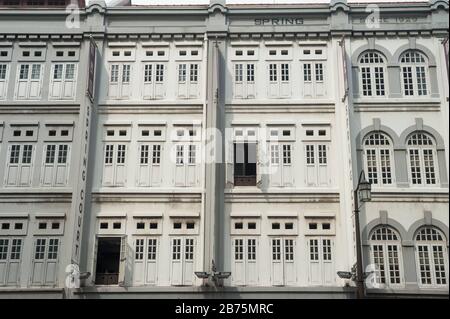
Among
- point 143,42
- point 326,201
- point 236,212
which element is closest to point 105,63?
point 143,42

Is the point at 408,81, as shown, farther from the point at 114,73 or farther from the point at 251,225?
the point at 114,73

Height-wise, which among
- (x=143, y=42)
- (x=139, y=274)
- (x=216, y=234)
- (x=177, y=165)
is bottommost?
(x=139, y=274)

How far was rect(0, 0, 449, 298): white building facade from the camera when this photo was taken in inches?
811

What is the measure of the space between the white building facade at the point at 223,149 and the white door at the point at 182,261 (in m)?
0.07

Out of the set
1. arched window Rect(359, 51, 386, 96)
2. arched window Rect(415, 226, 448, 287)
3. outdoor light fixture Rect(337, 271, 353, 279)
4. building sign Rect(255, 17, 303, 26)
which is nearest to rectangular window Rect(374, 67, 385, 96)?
arched window Rect(359, 51, 386, 96)

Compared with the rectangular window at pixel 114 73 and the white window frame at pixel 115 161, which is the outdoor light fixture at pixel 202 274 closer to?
the white window frame at pixel 115 161

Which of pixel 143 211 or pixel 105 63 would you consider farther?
pixel 105 63

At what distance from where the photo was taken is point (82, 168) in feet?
70.2

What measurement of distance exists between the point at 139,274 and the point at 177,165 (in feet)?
14.0

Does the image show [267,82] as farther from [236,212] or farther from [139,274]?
[139,274]

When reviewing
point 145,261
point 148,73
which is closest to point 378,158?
point 145,261

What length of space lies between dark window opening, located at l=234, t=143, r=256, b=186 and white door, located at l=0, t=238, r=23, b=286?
834 cm

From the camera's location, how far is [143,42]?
23625 mm

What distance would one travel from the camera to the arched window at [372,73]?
22656 millimetres
